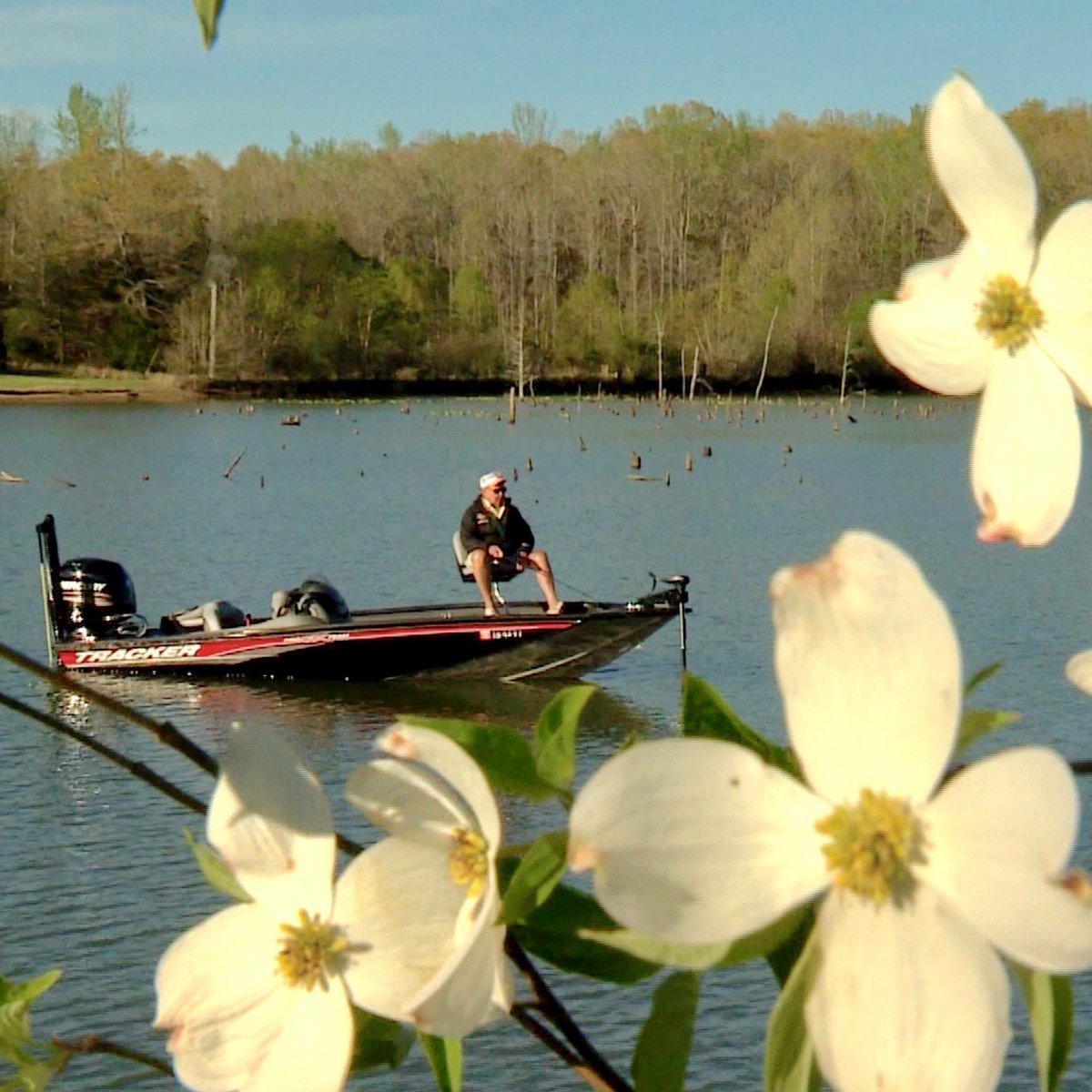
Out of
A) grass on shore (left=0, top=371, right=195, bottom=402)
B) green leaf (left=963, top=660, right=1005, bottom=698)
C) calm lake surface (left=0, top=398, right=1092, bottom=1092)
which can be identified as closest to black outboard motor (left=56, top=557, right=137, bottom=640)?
calm lake surface (left=0, top=398, right=1092, bottom=1092)

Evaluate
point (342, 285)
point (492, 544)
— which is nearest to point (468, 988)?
point (492, 544)

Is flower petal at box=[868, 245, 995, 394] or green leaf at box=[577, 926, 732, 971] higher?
flower petal at box=[868, 245, 995, 394]

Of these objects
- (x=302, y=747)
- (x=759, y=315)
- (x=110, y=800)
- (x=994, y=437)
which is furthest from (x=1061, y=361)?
(x=759, y=315)

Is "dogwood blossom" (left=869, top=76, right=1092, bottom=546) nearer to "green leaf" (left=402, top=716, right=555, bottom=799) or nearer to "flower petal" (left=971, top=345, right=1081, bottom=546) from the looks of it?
"flower petal" (left=971, top=345, right=1081, bottom=546)

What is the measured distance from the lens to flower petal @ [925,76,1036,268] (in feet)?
1.81

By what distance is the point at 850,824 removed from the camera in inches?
20.6

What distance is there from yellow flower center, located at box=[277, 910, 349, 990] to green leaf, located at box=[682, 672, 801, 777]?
0.15m

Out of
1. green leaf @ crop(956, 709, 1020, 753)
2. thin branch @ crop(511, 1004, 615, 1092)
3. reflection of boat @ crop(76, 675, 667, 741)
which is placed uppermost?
green leaf @ crop(956, 709, 1020, 753)

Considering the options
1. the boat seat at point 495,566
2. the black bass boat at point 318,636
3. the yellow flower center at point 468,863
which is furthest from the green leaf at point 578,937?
the boat seat at point 495,566

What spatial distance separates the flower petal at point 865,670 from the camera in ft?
1.71

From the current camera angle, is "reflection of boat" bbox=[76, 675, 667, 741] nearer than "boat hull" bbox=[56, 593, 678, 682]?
Yes

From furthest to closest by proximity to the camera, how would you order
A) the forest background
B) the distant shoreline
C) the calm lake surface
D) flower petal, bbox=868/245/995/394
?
the forest background
the distant shoreline
the calm lake surface
flower petal, bbox=868/245/995/394

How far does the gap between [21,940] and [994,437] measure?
12570mm

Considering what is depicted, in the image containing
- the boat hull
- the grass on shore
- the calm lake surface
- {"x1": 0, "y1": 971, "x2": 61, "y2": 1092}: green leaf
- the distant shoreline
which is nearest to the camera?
{"x1": 0, "y1": 971, "x2": 61, "y2": 1092}: green leaf
